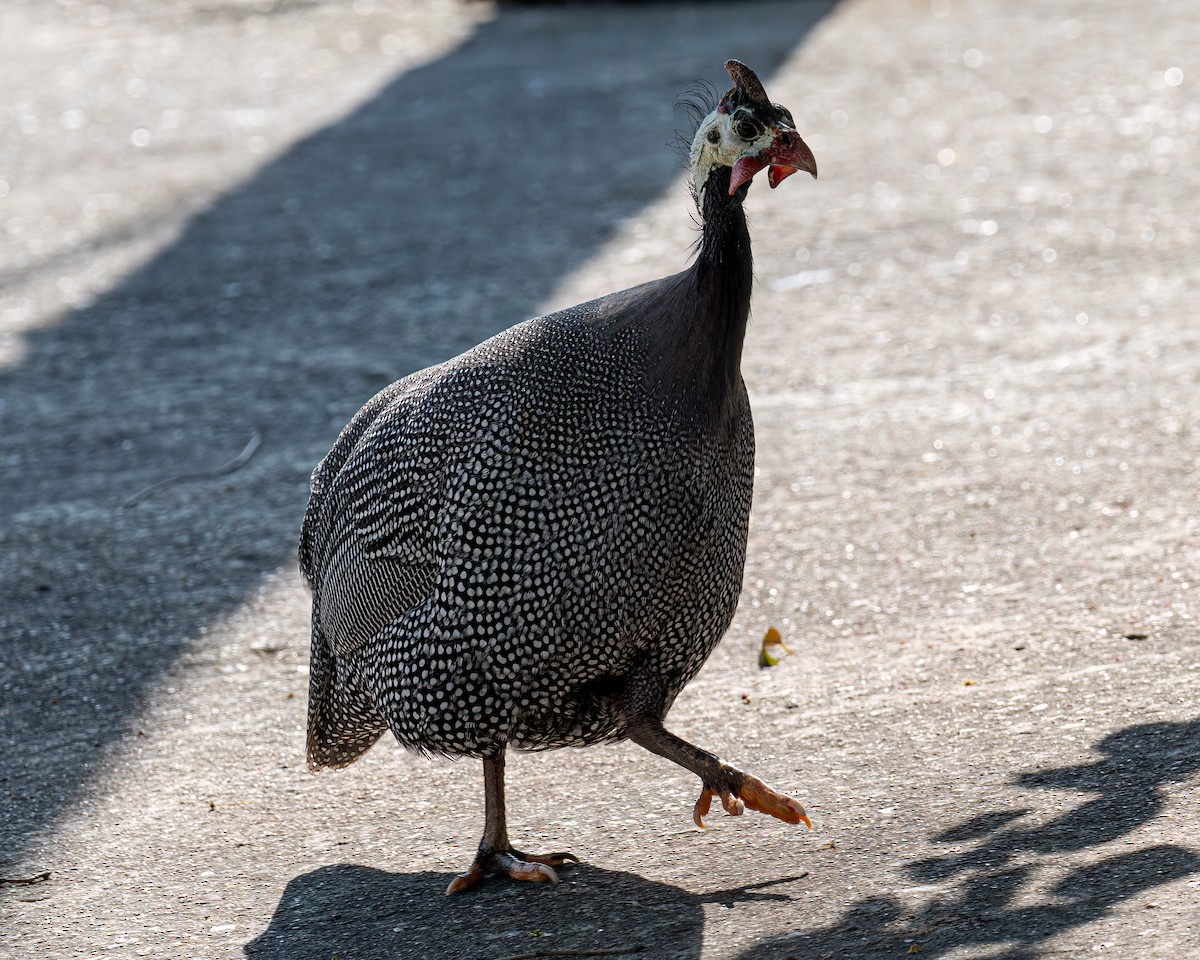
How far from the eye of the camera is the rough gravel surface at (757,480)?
3533 mm

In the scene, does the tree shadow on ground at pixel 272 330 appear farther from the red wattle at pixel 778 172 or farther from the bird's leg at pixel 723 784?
the red wattle at pixel 778 172

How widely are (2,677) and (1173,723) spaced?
3.33 metres

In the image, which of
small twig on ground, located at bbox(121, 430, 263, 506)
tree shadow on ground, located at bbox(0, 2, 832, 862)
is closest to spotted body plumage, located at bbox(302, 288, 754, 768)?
tree shadow on ground, located at bbox(0, 2, 832, 862)

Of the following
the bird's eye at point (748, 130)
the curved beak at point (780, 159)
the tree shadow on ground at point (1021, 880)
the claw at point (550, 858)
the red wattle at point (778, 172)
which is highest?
the bird's eye at point (748, 130)

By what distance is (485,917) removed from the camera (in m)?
3.52

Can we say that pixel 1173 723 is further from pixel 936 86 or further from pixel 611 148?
pixel 936 86

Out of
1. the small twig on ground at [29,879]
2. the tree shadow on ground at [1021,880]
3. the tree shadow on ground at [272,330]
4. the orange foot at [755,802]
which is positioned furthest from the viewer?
the tree shadow on ground at [272,330]

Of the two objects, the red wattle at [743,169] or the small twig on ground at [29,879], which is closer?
the red wattle at [743,169]

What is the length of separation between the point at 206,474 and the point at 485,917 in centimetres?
308

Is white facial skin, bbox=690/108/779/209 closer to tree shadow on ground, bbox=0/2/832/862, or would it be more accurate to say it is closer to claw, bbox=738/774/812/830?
claw, bbox=738/774/812/830

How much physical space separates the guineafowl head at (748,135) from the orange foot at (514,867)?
1572mm

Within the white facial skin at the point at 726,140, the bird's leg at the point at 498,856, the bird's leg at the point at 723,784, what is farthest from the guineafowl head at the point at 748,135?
the bird's leg at the point at 498,856

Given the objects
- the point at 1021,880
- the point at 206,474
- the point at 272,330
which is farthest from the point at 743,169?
the point at 272,330

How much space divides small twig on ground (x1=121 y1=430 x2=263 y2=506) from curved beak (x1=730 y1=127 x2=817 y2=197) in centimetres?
333
